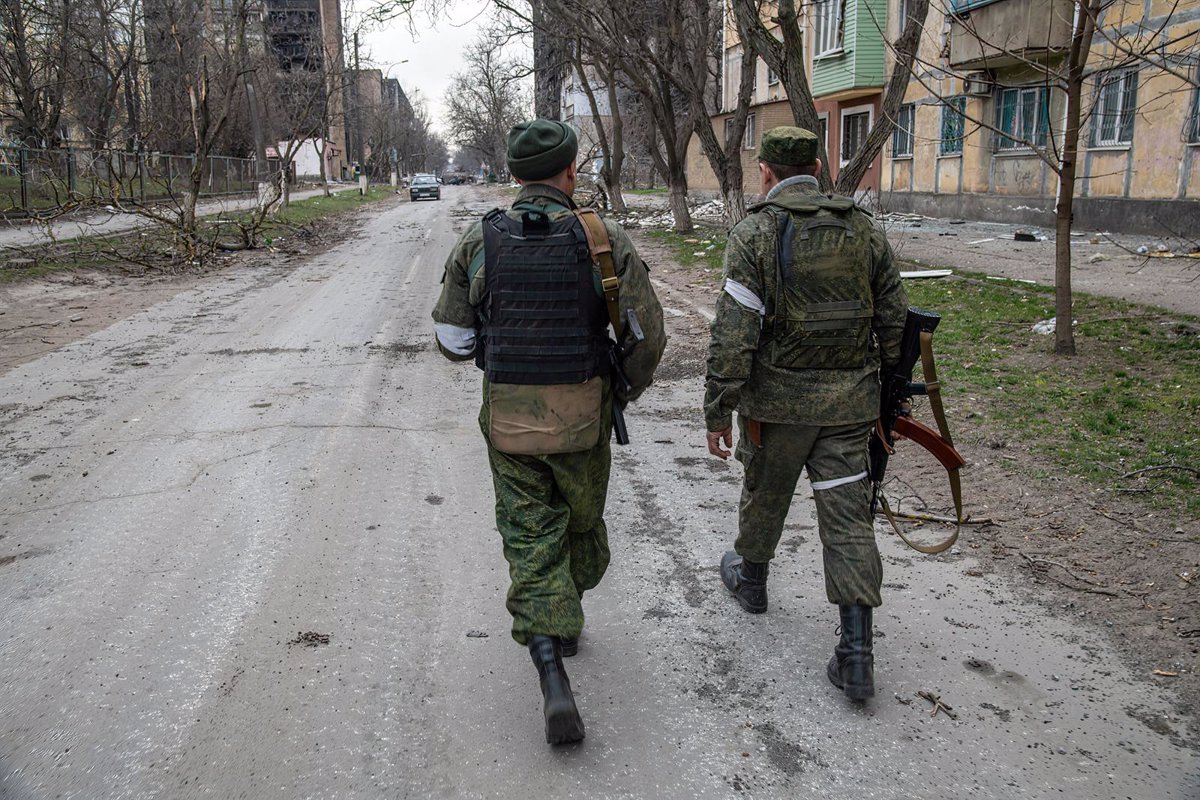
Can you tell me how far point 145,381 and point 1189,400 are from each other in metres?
7.53

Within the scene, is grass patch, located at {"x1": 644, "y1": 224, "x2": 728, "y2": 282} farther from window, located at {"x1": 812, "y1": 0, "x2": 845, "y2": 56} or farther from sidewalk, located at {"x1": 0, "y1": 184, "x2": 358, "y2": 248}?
sidewalk, located at {"x1": 0, "y1": 184, "x2": 358, "y2": 248}

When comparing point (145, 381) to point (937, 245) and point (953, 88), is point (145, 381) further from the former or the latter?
point (953, 88)

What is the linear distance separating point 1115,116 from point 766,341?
16696 mm

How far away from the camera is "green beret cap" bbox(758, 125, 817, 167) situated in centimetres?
321

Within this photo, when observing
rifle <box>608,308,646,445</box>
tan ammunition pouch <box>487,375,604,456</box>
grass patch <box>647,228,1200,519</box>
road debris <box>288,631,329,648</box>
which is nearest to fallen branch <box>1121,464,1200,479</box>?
grass patch <box>647,228,1200,519</box>

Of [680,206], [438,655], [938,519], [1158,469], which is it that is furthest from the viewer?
[680,206]

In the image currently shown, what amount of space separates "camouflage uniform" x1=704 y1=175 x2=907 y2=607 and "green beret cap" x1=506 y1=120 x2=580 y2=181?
0.65m

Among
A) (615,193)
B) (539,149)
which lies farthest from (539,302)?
(615,193)

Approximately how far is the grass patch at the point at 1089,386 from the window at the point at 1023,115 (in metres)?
10.4

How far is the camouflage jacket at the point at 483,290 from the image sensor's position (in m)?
2.92

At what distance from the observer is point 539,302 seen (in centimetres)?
289

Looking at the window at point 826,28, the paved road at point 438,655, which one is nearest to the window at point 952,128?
the window at point 826,28

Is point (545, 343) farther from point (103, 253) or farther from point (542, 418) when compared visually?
point (103, 253)

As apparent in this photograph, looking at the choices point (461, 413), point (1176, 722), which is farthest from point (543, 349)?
point (461, 413)
